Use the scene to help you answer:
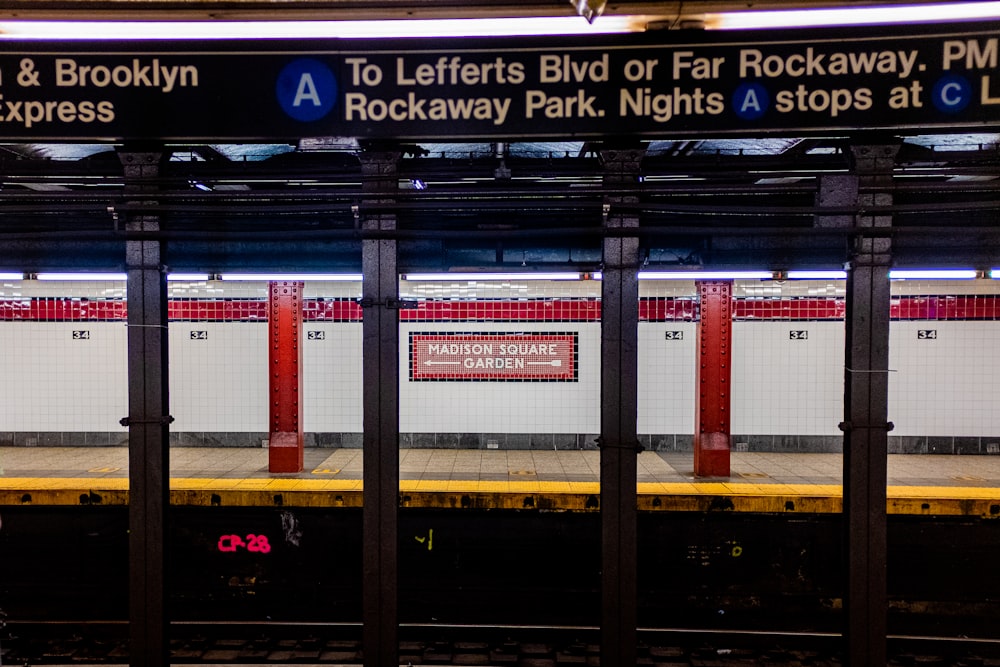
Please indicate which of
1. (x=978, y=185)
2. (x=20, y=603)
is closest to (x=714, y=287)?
(x=978, y=185)

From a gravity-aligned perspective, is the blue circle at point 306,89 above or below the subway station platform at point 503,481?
above

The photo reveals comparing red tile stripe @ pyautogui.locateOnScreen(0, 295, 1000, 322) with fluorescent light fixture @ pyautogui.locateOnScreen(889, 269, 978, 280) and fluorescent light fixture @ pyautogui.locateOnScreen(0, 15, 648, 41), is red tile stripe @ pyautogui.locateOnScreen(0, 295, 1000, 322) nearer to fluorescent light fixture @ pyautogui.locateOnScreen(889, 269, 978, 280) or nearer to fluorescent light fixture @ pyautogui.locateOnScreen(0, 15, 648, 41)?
fluorescent light fixture @ pyautogui.locateOnScreen(889, 269, 978, 280)

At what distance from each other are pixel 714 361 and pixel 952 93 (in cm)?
507

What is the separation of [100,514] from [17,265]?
2.54m

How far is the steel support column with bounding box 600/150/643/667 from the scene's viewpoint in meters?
2.34

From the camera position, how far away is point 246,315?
8.20m

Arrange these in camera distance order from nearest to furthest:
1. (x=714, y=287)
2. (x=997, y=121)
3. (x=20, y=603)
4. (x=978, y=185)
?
1. (x=997, y=121)
2. (x=978, y=185)
3. (x=20, y=603)
4. (x=714, y=287)

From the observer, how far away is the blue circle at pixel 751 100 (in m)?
2.23

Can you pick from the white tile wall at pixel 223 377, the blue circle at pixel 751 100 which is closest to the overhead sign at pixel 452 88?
the blue circle at pixel 751 100

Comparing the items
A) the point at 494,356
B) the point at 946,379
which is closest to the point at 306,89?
the point at 494,356

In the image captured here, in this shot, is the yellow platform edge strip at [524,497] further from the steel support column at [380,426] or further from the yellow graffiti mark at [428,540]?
the steel support column at [380,426]

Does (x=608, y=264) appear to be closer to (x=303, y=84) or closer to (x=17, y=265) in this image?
(x=303, y=84)

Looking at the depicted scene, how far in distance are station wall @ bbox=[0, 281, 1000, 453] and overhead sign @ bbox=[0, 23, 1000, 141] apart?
18.6 feet

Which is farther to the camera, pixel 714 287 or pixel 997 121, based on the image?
pixel 714 287
